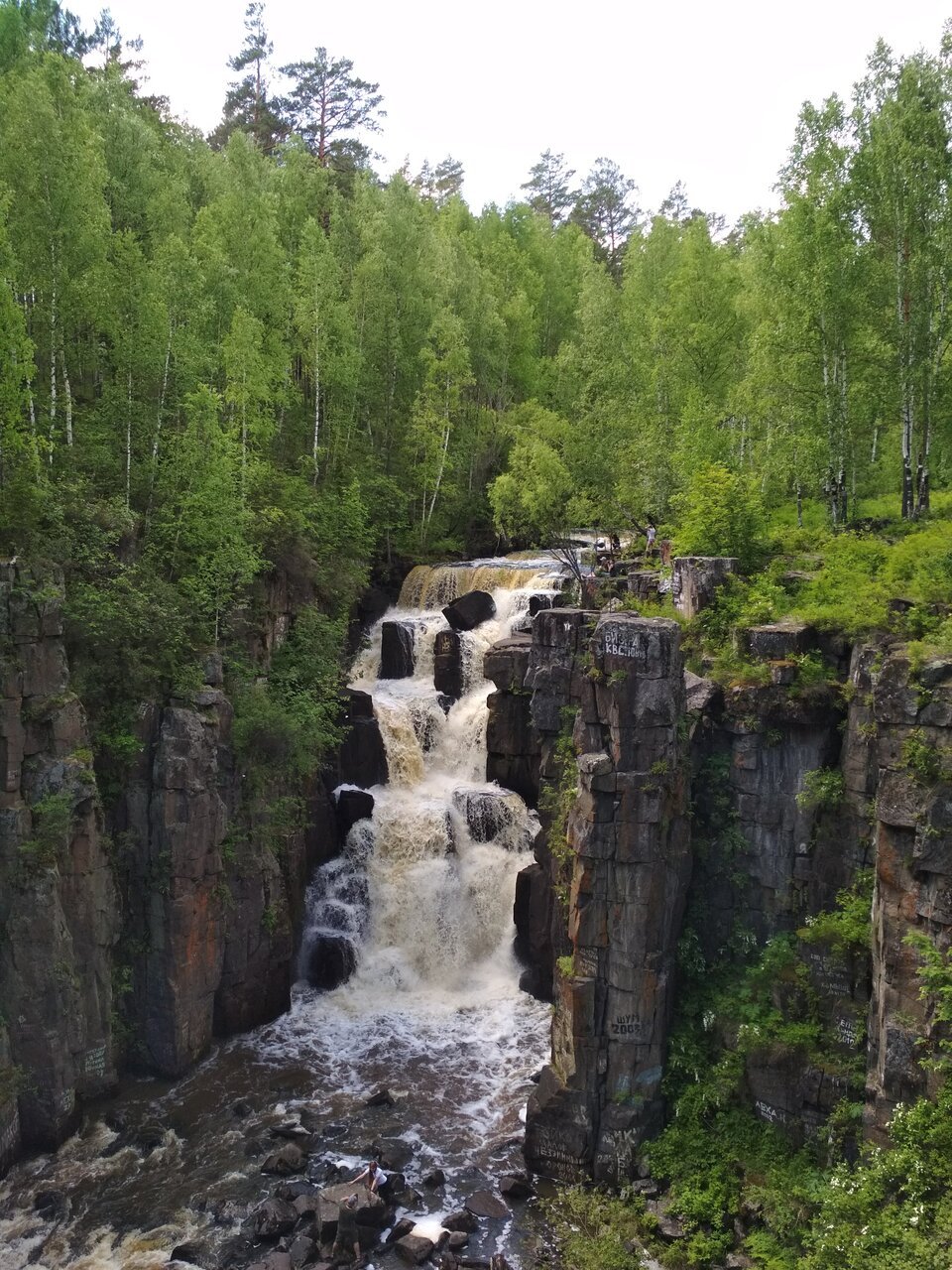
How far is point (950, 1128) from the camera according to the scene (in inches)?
526

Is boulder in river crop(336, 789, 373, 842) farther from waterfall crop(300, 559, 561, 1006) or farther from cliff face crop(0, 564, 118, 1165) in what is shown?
cliff face crop(0, 564, 118, 1165)

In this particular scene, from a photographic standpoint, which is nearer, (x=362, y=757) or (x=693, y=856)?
(x=693, y=856)

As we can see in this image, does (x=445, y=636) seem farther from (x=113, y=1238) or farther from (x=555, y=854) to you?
(x=113, y=1238)

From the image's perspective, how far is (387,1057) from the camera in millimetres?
21719

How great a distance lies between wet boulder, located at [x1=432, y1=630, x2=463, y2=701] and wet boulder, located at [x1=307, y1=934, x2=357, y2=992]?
828cm

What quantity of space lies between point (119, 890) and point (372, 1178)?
843 cm

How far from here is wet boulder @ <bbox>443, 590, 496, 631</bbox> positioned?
31.0m

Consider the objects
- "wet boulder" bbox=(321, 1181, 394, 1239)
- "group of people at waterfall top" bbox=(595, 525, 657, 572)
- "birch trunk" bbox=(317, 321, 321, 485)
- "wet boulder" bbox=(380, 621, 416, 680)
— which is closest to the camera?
"wet boulder" bbox=(321, 1181, 394, 1239)

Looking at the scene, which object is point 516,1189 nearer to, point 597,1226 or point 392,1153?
point 597,1226

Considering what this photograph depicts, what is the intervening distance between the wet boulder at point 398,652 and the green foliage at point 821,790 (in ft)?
50.7

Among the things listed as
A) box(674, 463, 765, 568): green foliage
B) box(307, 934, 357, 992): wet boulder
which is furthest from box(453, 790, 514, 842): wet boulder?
box(674, 463, 765, 568): green foliage

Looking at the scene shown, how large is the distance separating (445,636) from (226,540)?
7731mm

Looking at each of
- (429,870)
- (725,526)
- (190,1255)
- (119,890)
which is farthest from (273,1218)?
(725,526)

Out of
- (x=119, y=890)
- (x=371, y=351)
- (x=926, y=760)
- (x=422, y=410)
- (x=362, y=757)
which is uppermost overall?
(x=371, y=351)
